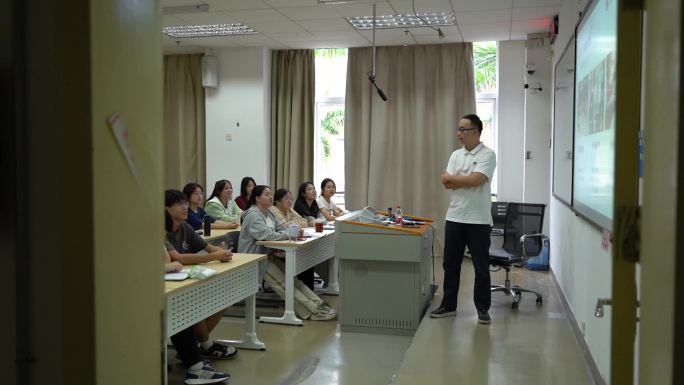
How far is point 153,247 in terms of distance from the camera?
141 centimetres

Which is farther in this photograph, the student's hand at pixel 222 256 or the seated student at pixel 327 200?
the seated student at pixel 327 200

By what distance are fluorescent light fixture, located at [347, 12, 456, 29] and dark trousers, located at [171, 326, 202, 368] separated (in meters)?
4.17

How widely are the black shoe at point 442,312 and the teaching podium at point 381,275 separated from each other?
0.13 metres

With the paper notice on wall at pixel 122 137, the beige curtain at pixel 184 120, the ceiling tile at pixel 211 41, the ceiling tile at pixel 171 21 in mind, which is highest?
the ceiling tile at pixel 211 41

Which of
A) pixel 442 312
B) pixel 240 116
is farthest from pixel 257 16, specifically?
pixel 442 312

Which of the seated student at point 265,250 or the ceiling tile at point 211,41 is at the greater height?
the ceiling tile at point 211,41

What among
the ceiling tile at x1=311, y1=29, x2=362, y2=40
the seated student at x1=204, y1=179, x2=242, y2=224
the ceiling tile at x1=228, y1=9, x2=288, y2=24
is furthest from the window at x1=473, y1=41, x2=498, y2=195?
the seated student at x1=204, y1=179, x2=242, y2=224

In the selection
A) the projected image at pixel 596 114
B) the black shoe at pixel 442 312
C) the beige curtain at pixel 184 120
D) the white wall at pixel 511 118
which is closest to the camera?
the projected image at pixel 596 114

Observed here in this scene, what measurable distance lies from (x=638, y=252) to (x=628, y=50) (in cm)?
41

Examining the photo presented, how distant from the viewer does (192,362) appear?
341 centimetres

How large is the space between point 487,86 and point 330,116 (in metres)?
2.30

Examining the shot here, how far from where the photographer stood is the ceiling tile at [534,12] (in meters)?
5.76

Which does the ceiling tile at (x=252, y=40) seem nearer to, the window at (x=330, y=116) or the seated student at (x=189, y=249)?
the window at (x=330, y=116)

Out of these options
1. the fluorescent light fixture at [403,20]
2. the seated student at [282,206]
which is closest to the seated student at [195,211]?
the seated student at [282,206]
